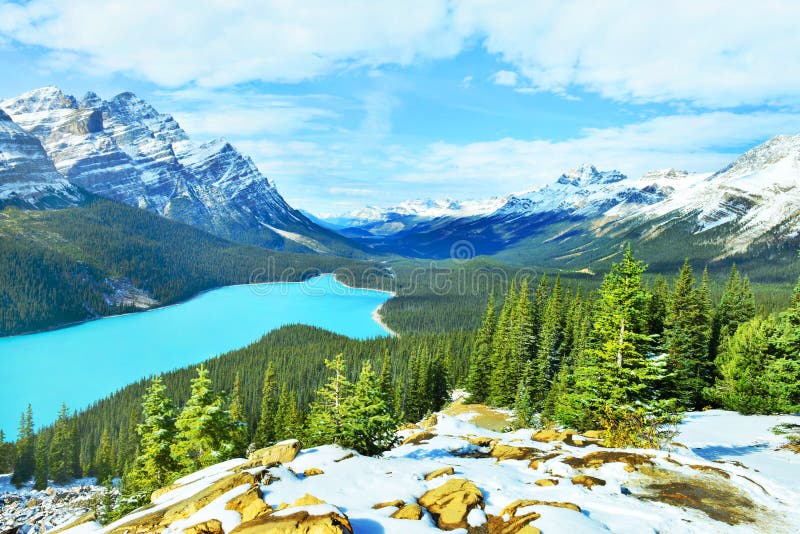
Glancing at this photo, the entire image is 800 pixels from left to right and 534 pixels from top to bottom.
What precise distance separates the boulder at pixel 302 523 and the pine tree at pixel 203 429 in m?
18.3

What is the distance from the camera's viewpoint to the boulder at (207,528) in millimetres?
10852

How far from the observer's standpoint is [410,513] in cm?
1144

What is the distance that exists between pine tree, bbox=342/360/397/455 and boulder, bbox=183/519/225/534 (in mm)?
9464

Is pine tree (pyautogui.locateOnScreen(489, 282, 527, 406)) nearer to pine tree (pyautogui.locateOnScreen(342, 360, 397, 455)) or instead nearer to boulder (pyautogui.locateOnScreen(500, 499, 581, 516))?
pine tree (pyautogui.locateOnScreen(342, 360, 397, 455))

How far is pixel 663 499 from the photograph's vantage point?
13242 mm

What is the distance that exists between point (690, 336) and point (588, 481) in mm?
39449

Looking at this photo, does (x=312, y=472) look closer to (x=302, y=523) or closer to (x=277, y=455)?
(x=277, y=455)

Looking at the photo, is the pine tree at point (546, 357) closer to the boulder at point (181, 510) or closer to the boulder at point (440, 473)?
the boulder at point (440, 473)

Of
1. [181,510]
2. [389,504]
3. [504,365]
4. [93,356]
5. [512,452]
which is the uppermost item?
[389,504]

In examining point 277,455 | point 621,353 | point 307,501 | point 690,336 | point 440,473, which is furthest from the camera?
point 690,336

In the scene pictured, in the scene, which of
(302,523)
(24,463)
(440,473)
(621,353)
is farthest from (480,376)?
(24,463)

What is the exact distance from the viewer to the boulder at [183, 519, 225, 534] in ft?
35.6

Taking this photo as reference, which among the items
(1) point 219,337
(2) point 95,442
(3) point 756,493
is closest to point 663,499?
(3) point 756,493

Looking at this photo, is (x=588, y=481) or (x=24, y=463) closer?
(x=588, y=481)
